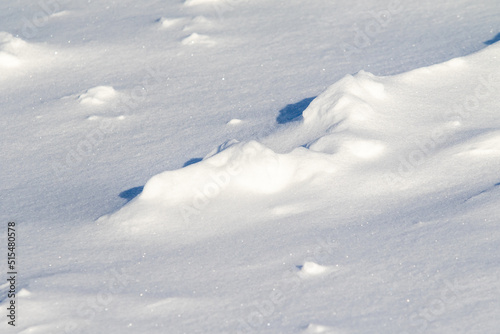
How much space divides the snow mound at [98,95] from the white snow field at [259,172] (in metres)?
0.01

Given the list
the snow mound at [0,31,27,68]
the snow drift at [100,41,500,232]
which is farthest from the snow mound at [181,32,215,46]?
the snow drift at [100,41,500,232]

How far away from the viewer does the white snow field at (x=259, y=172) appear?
9.52 ft

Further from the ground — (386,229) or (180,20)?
(180,20)

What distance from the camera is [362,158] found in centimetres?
398

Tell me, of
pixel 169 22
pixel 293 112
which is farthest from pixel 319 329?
pixel 169 22

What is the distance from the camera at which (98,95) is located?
17.4 ft

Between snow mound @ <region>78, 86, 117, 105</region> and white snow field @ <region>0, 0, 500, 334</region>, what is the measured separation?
0.04 feet

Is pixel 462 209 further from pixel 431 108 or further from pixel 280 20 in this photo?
pixel 280 20

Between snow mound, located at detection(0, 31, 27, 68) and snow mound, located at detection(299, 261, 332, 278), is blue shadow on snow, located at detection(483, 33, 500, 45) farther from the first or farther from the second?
snow mound, located at detection(0, 31, 27, 68)

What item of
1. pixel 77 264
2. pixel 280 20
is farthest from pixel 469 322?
pixel 280 20

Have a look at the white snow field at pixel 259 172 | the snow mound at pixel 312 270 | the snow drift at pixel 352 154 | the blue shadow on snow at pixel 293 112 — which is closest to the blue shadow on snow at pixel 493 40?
the white snow field at pixel 259 172

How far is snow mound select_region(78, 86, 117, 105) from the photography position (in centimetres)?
527

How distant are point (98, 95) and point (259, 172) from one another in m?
1.98

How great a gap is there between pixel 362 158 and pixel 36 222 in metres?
1.87
